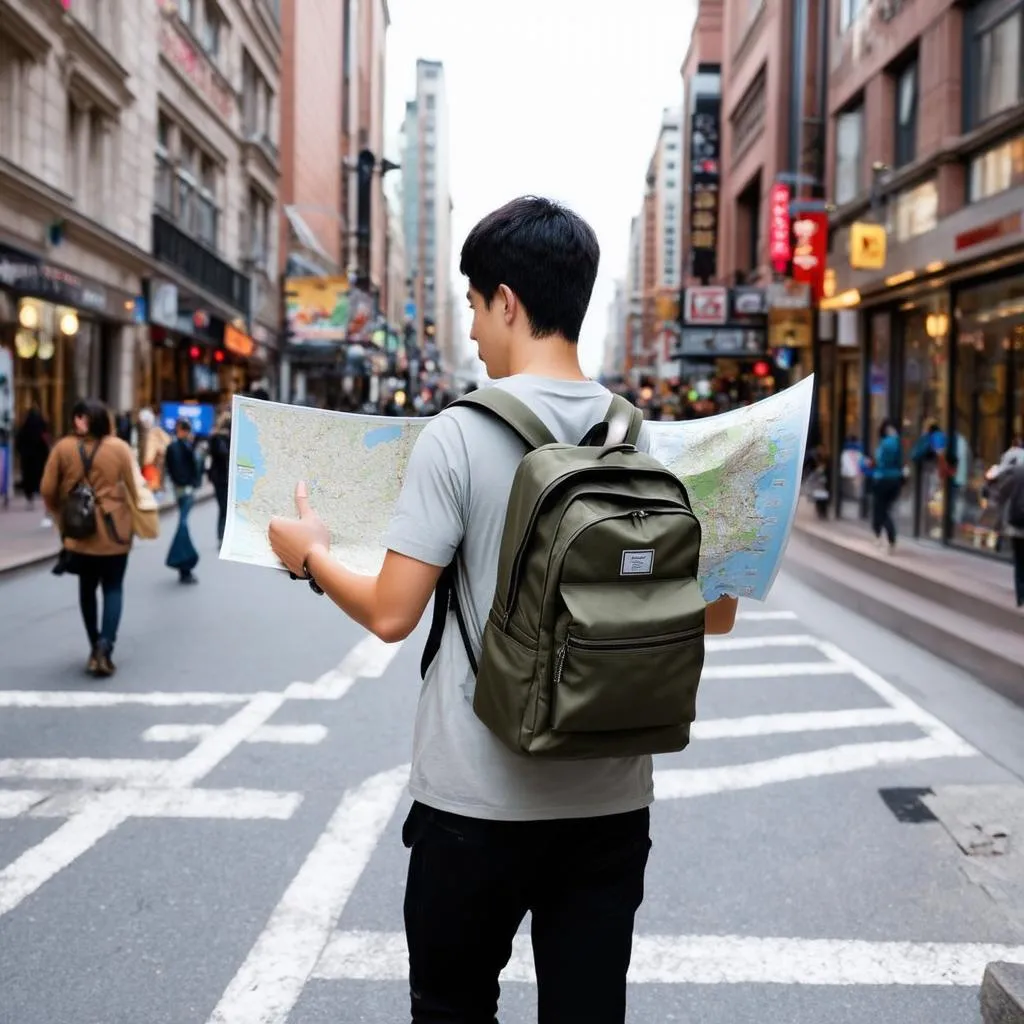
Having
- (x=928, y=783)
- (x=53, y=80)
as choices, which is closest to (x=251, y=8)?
(x=53, y=80)

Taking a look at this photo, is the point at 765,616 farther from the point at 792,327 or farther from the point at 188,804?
the point at 792,327

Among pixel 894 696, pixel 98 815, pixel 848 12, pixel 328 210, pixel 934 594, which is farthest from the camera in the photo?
pixel 328 210

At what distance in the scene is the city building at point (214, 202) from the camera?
31.4 metres

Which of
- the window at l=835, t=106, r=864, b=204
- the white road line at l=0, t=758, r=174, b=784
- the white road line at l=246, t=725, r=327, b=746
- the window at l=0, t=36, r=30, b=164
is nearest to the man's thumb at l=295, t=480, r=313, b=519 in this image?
the white road line at l=0, t=758, r=174, b=784

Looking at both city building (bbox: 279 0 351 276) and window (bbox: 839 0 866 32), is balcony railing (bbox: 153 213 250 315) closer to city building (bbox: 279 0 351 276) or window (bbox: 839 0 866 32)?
city building (bbox: 279 0 351 276)

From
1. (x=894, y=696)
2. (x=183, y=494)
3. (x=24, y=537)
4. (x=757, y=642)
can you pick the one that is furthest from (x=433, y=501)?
(x=24, y=537)

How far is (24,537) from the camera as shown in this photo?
1634 centimetres

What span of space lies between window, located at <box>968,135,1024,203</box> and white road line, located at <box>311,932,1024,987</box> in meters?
12.6

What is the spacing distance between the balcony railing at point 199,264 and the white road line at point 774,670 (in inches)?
987

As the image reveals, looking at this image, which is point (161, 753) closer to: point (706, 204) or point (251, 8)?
point (251, 8)

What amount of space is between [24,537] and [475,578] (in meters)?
15.8

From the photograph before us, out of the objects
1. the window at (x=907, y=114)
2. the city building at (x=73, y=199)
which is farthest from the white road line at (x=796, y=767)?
the city building at (x=73, y=199)

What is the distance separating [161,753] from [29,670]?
9.04ft

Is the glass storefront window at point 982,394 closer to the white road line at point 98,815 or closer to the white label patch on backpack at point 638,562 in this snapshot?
the white road line at point 98,815
